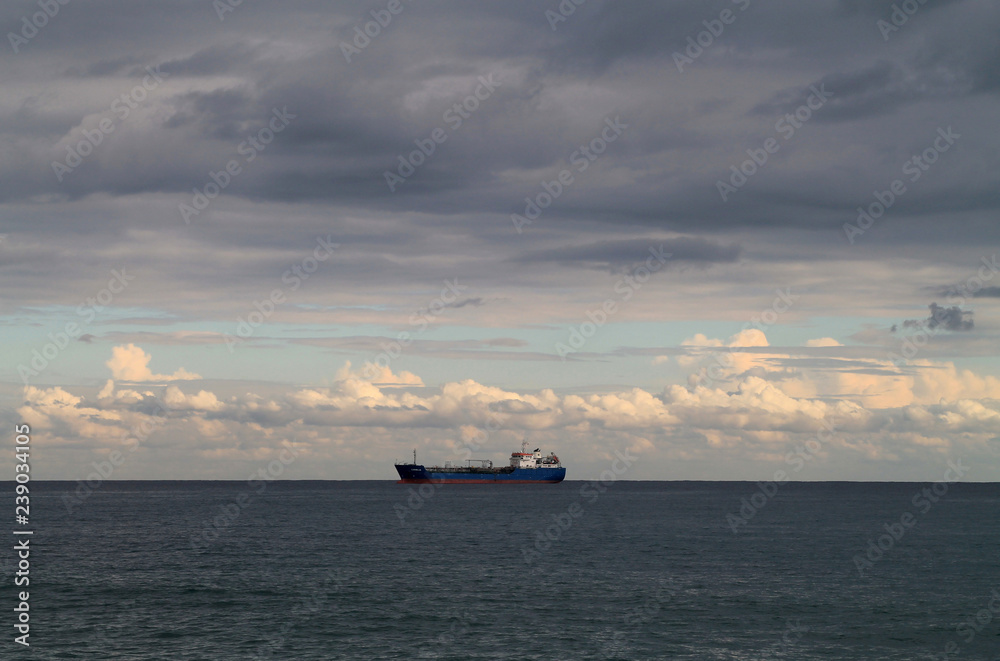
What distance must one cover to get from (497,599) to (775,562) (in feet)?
133

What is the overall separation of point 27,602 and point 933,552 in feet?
343

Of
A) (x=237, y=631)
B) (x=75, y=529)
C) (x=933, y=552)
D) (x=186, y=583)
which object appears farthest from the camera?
(x=75, y=529)

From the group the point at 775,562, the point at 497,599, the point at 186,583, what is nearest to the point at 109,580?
the point at 186,583

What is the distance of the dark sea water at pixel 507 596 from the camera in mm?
57844

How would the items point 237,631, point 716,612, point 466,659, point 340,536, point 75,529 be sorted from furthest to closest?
1. point 75,529
2. point 340,536
3. point 716,612
4. point 237,631
5. point 466,659

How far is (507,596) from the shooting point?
75062 mm

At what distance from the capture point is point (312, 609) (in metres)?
69.4

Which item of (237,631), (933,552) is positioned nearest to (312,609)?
(237,631)

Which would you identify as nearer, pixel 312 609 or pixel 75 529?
pixel 312 609

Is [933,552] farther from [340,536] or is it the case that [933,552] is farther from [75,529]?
[75,529]

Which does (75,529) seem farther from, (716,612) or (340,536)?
(716,612)

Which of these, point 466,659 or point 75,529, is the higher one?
point 75,529

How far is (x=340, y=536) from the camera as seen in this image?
13212 cm

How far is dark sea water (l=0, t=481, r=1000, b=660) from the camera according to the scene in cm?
5784
